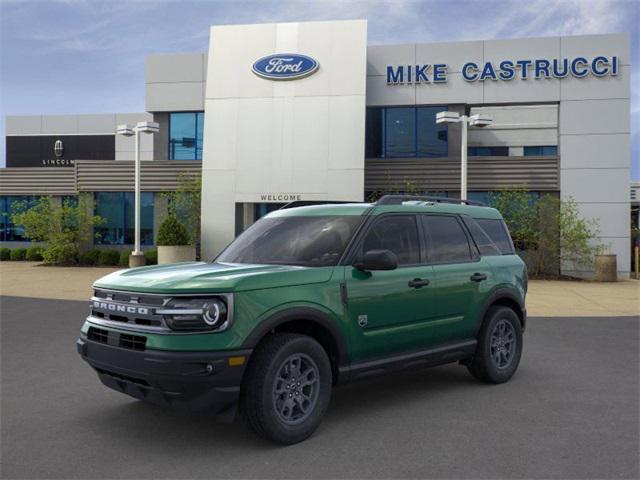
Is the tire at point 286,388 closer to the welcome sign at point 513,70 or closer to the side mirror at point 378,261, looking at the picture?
the side mirror at point 378,261

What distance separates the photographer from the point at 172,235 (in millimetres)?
22078

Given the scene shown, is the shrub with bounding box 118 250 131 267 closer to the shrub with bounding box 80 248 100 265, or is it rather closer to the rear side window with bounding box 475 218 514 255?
the shrub with bounding box 80 248 100 265

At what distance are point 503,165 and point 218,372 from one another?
853 inches

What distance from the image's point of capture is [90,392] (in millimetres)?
6164

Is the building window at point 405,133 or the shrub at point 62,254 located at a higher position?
the building window at point 405,133

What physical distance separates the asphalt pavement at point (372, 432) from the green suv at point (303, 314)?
1.25ft

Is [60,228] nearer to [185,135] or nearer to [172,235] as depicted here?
[185,135]

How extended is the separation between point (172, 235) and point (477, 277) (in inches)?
677

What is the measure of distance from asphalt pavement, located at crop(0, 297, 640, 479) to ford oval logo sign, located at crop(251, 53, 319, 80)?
713 inches

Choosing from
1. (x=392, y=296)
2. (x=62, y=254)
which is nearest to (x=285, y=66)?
(x=62, y=254)

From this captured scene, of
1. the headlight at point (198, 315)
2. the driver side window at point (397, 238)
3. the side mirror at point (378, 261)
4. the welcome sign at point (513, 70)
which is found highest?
the welcome sign at point (513, 70)

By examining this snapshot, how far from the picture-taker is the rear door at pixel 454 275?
19.5 ft

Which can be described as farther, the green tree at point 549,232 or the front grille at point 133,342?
the green tree at point 549,232

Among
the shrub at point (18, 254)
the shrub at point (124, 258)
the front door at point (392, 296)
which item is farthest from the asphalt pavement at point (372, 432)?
the shrub at point (18, 254)
